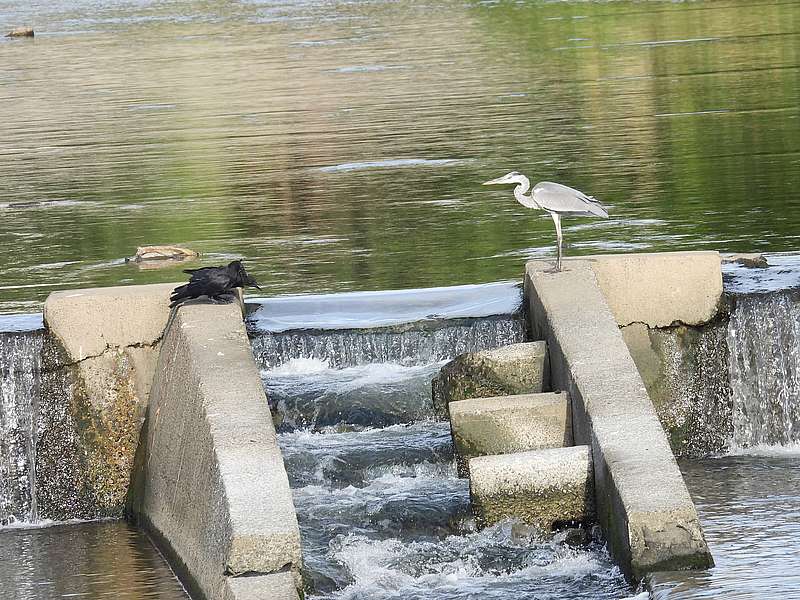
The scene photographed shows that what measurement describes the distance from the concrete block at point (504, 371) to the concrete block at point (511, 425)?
2.33 feet

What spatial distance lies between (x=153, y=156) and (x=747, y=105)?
924cm

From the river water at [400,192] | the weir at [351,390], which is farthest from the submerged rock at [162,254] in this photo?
the weir at [351,390]

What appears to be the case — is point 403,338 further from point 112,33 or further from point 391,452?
point 112,33

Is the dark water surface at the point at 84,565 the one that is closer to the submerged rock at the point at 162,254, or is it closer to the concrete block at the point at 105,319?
the concrete block at the point at 105,319

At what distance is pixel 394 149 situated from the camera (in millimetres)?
23828

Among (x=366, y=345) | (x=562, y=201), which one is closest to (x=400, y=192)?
(x=366, y=345)

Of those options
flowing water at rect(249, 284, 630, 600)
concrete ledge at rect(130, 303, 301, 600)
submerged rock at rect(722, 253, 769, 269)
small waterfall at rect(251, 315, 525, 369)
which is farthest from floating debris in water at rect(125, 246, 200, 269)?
submerged rock at rect(722, 253, 769, 269)

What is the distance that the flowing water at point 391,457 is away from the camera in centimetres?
967

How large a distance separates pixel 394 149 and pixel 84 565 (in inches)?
544

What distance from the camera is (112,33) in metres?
53.7

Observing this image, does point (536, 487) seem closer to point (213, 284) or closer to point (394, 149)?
point (213, 284)

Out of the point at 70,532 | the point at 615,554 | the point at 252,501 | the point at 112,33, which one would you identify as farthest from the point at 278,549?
the point at 112,33

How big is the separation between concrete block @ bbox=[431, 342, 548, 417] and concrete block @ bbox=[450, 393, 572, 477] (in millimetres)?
712

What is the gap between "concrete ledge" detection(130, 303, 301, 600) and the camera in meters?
8.89
